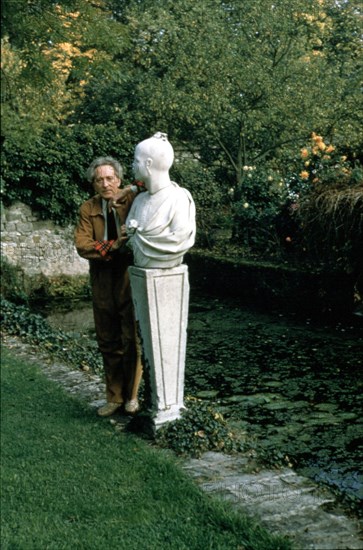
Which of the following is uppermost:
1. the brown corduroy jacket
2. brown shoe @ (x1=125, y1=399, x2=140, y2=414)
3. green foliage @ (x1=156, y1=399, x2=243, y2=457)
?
the brown corduroy jacket

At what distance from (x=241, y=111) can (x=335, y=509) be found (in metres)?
11.2

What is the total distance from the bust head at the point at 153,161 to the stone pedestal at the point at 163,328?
56 centimetres

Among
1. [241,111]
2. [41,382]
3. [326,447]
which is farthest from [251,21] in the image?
[326,447]

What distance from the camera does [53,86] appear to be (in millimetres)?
2736

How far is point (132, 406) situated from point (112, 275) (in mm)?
997

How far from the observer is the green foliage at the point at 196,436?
4824 millimetres

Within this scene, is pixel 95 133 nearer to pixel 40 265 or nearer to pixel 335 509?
pixel 40 265

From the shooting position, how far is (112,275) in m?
5.44

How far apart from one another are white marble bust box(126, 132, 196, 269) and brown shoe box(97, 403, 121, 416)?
4.49 ft

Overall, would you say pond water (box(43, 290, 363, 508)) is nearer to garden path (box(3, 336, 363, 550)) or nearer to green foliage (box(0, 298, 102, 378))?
garden path (box(3, 336, 363, 550))

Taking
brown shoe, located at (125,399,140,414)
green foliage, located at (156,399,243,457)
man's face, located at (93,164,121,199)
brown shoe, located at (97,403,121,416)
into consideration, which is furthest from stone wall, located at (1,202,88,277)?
green foliage, located at (156,399,243,457)

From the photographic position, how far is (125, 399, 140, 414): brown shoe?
18.4 feet

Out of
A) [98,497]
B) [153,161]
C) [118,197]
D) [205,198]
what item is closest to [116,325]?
[118,197]

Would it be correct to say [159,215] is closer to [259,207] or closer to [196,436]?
[196,436]
